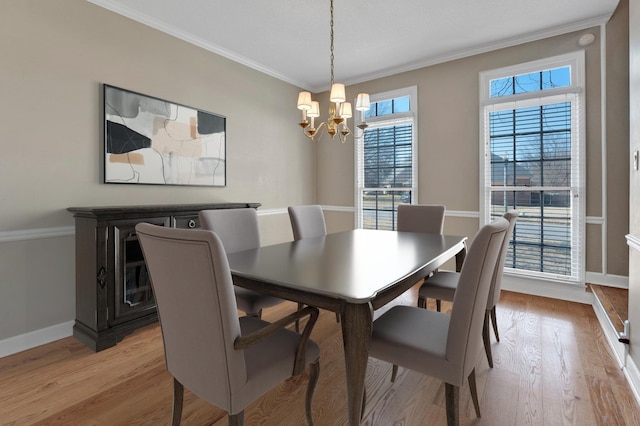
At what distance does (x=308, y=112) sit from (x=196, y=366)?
194 cm

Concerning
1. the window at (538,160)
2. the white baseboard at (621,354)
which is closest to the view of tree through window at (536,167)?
the window at (538,160)

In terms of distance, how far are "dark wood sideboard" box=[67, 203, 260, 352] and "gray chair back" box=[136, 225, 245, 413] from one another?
1.45m

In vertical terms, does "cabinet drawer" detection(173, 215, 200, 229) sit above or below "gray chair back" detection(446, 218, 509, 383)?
above

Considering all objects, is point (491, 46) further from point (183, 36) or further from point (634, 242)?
point (183, 36)

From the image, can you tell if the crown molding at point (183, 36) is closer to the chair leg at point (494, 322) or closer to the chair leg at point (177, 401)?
the chair leg at point (177, 401)

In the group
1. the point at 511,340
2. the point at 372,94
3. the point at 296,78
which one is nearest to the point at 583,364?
the point at 511,340

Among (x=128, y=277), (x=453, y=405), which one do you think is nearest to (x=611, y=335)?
(x=453, y=405)

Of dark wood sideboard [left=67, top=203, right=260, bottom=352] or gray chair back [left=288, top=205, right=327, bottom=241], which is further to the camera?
gray chair back [left=288, top=205, right=327, bottom=241]

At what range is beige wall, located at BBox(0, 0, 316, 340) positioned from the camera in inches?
87.7

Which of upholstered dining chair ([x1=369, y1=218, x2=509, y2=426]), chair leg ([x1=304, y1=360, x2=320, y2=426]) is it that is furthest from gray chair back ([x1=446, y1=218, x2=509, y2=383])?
chair leg ([x1=304, y1=360, x2=320, y2=426])

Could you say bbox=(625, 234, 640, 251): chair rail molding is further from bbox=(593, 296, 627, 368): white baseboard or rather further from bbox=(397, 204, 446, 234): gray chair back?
bbox=(397, 204, 446, 234): gray chair back

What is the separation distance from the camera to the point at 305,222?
2828 millimetres

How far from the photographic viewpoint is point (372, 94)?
4.45 meters

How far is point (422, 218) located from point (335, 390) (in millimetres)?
1794
